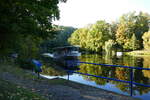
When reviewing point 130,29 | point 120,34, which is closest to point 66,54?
point 120,34

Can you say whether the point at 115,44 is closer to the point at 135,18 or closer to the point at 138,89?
the point at 135,18

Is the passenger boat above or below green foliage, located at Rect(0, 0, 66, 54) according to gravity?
below

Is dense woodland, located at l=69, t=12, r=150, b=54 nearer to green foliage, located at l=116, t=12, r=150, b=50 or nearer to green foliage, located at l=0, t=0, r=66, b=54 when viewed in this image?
green foliage, located at l=116, t=12, r=150, b=50

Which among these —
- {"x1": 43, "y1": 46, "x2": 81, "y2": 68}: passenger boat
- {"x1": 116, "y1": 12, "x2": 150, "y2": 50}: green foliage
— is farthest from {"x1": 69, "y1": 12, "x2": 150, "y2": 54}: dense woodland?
{"x1": 43, "y1": 46, "x2": 81, "y2": 68}: passenger boat

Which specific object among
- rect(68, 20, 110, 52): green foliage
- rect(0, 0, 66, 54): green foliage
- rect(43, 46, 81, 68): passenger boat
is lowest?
rect(43, 46, 81, 68): passenger boat

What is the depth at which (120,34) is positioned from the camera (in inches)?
2084

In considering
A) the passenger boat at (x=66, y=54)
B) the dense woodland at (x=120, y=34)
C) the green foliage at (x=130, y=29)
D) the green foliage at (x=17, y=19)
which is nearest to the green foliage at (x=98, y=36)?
the dense woodland at (x=120, y=34)

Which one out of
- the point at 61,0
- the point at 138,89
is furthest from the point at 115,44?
the point at 61,0

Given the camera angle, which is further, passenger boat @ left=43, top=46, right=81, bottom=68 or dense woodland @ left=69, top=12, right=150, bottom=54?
dense woodland @ left=69, top=12, right=150, bottom=54

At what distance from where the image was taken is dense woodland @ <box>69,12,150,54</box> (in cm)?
5056

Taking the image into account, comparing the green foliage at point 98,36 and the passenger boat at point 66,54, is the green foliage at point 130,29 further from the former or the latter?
the passenger boat at point 66,54

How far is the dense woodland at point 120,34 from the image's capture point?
5056 cm

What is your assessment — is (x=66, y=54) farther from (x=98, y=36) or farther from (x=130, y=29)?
(x=130, y=29)

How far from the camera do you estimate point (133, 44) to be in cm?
4884
